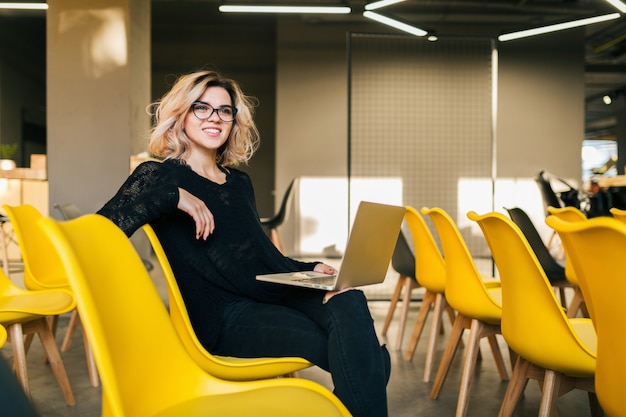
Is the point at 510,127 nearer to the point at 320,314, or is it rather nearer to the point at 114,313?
the point at 320,314

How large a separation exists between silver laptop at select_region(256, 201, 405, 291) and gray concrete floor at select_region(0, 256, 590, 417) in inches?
41.7

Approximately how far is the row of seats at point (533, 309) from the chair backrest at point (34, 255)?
6.38ft

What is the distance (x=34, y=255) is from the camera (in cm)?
331

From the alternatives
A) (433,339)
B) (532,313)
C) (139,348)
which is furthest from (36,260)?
(532,313)

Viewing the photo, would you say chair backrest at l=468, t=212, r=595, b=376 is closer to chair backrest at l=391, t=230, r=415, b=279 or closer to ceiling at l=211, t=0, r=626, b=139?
chair backrest at l=391, t=230, r=415, b=279

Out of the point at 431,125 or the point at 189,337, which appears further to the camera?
the point at 431,125

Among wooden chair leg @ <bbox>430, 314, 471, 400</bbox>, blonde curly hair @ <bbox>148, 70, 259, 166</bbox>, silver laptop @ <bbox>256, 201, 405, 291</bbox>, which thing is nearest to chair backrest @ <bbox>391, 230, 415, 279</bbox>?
wooden chair leg @ <bbox>430, 314, 471, 400</bbox>

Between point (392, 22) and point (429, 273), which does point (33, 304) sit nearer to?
point (429, 273)

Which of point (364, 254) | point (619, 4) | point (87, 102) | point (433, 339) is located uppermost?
point (619, 4)

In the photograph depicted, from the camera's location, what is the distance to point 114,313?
1034 millimetres

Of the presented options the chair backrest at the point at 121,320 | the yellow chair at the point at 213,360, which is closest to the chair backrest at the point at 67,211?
the yellow chair at the point at 213,360

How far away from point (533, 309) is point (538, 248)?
240cm

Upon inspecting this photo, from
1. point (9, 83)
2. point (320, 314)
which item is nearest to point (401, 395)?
point (320, 314)

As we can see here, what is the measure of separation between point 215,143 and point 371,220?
61cm
